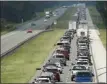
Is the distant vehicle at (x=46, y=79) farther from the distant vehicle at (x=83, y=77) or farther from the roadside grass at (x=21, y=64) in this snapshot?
the roadside grass at (x=21, y=64)

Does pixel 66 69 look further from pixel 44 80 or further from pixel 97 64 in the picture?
pixel 44 80

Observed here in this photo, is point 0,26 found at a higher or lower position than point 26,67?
lower

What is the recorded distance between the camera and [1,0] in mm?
193625

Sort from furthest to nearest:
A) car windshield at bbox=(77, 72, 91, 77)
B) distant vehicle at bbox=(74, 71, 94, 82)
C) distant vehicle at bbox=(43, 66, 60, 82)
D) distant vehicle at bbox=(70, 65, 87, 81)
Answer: distant vehicle at bbox=(70, 65, 87, 81)
distant vehicle at bbox=(43, 66, 60, 82)
car windshield at bbox=(77, 72, 91, 77)
distant vehicle at bbox=(74, 71, 94, 82)

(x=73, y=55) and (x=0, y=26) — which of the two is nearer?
(x=73, y=55)

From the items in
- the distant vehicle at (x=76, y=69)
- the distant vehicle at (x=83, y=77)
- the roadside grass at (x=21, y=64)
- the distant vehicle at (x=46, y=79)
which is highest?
the distant vehicle at (x=46, y=79)

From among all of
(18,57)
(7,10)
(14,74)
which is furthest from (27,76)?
(7,10)

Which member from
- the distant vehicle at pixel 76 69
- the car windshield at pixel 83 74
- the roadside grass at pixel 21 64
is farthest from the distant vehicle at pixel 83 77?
the roadside grass at pixel 21 64

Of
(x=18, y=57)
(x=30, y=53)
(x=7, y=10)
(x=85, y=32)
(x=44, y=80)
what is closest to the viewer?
(x=44, y=80)

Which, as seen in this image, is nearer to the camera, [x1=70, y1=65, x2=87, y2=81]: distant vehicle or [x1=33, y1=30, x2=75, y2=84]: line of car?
[x1=33, y1=30, x2=75, y2=84]: line of car

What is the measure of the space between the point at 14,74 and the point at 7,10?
144 metres

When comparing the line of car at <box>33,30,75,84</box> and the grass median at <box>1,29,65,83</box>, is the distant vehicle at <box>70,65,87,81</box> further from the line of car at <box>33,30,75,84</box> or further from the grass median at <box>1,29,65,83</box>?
the grass median at <box>1,29,65,83</box>

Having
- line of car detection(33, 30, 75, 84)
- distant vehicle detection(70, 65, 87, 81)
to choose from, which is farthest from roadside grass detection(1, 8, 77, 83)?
distant vehicle detection(70, 65, 87, 81)

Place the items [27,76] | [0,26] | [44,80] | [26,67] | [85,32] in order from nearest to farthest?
1. [44,80]
2. [27,76]
3. [26,67]
4. [85,32]
5. [0,26]
